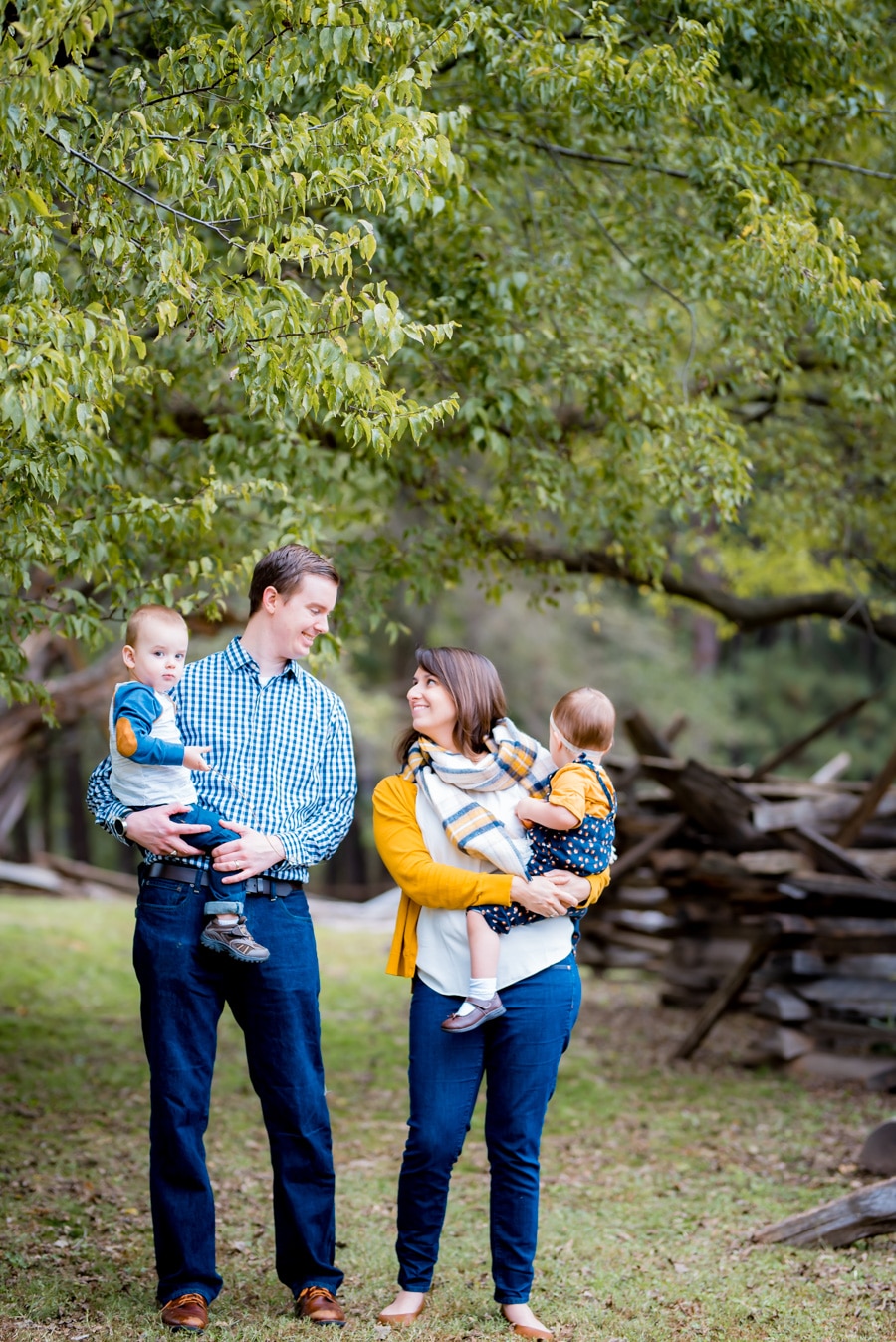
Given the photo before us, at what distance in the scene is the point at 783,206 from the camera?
5141mm

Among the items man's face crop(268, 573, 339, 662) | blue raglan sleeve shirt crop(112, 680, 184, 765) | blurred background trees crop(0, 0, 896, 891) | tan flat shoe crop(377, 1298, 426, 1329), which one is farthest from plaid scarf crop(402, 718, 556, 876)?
tan flat shoe crop(377, 1298, 426, 1329)

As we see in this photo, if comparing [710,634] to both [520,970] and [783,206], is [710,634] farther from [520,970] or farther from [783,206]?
[520,970]

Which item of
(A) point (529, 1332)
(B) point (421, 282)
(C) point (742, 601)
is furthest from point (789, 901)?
(A) point (529, 1332)

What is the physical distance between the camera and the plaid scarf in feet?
11.7

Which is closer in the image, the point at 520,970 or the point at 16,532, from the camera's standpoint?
the point at 520,970

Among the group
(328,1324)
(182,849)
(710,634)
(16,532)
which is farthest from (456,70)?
(710,634)

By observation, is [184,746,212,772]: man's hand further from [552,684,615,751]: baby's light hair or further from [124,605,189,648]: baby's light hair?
[552,684,615,751]: baby's light hair

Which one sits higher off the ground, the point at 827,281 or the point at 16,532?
the point at 827,281

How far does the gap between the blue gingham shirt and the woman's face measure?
289 mm

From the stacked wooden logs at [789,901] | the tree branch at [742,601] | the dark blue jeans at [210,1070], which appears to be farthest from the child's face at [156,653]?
the stacked wooden logs at [789,901]

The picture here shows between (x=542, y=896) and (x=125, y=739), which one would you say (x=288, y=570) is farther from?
(x=542, y=896)

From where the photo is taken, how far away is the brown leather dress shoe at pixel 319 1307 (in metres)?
3.63

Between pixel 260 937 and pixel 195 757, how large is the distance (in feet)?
1.90

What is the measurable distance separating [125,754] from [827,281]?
3572 millimetres
